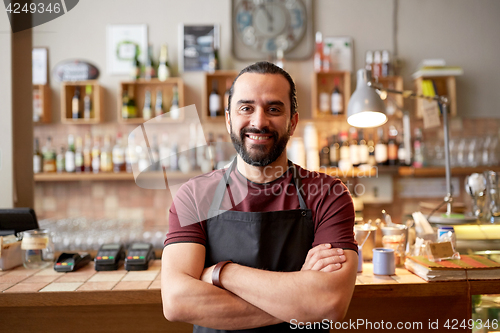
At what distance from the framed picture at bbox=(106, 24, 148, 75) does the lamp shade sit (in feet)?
7.64

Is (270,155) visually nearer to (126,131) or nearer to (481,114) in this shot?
(126,131)

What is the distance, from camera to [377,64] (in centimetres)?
338

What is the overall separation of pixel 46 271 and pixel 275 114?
3.94 feet

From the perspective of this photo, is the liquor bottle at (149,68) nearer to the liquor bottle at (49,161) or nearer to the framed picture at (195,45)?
the framed picture at (195,45)

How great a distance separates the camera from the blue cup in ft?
4.84

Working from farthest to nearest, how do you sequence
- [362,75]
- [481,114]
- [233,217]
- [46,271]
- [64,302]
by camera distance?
[481,114] < [362,75] < [46,271] < [64,302] < [233,217]

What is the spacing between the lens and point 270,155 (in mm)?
1206

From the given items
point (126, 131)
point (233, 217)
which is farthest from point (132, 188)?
point (233, 217)

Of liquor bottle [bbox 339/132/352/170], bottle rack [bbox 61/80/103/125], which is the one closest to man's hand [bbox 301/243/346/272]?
liquor bottle [bbox 339/132/352/170]

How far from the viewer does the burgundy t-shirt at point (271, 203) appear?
117cm

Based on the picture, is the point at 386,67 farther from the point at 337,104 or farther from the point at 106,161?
the point at 106,161

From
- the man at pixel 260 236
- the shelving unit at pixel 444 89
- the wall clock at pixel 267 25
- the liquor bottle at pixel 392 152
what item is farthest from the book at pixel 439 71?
the man at pixel 260 236

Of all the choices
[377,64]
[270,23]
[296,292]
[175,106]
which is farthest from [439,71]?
[296,292]

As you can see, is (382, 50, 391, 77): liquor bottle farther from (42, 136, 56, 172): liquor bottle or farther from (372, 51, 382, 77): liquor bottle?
(42, 136, 56, 172): liquor bottle
